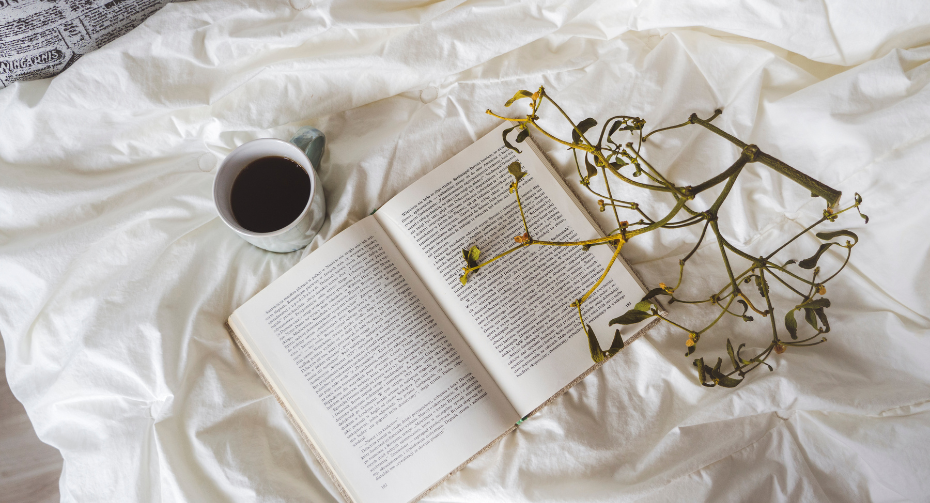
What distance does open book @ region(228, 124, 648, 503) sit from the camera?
64 centimetres

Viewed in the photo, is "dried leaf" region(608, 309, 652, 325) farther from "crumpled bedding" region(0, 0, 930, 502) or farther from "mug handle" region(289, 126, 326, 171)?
"mug handle" region(289, 126, 326, 171)

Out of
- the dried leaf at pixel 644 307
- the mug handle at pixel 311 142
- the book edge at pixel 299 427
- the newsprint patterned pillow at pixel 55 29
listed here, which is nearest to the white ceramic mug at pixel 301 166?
the mug handle at pixel 311 142

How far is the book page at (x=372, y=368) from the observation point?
64 centimetres

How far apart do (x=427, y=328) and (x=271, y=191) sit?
25 cm

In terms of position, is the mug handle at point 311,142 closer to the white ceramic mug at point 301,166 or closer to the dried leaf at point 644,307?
the white ceramic mug at point 301,166

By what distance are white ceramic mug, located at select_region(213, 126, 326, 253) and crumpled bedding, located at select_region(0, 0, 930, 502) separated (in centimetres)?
5

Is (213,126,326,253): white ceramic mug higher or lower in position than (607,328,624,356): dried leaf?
higher

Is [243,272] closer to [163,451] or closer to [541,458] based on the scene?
[163,451]

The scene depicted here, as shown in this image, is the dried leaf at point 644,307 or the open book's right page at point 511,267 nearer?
the dried leaf at point 644,307

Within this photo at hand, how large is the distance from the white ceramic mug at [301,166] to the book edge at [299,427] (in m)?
0.13

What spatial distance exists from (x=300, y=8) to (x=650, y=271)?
1.89 ft

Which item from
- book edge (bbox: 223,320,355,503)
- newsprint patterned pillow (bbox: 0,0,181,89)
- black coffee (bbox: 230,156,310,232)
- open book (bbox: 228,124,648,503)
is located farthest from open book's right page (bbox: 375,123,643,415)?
newsprint patterned pillow (bbox: 0,0,181,89)

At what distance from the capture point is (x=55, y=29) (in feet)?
2.24

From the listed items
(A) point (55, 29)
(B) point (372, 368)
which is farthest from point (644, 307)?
(A) point (55, 29)
